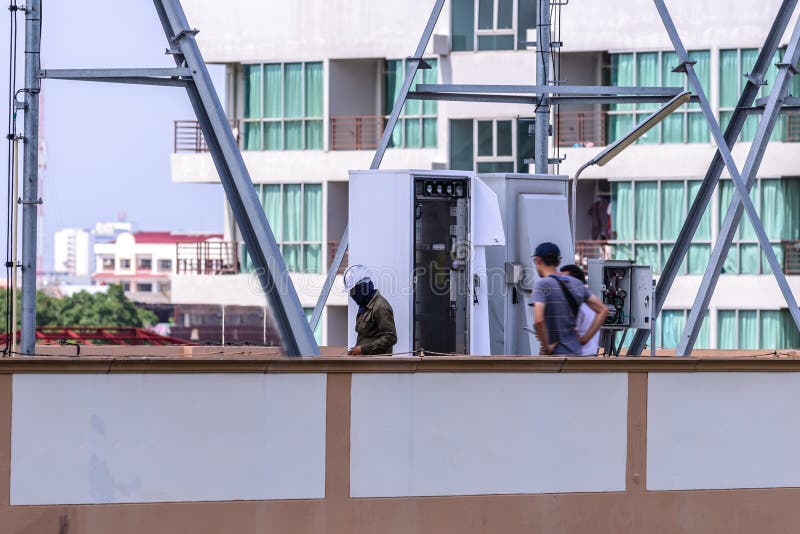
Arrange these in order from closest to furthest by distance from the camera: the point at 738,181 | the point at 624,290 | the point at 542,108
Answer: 1. the point at 738,181
2. the point at 624,290
3. the point at 542,108

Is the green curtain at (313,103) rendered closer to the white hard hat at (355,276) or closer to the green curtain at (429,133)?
the green curtain at (429,133)

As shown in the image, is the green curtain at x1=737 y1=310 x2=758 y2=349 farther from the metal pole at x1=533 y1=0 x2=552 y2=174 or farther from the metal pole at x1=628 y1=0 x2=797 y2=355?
the metal pole at x1=628 y1=0 x2=797 y2=355

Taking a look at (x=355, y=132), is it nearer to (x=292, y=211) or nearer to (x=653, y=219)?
(x=292, y=211)

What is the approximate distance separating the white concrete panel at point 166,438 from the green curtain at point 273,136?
31548 mm

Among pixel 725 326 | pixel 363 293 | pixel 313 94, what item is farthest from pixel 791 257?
pixel 363 293

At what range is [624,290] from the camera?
14820 mm

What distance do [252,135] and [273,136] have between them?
63 cm

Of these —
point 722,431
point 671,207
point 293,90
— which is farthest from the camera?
point 293,90

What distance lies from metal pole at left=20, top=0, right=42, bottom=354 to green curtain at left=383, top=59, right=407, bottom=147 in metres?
28.7

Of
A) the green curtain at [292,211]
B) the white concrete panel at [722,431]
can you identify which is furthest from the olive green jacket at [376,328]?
the green curtain at [292,211]

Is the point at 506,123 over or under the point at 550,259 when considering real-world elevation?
over

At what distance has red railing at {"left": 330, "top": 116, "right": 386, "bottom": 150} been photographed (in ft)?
133

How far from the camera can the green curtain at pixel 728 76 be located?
120 feet

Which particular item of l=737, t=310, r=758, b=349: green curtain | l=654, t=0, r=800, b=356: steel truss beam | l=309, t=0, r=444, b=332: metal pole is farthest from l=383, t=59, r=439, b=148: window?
l=654, t=0, r=800, b=356: steel truss beam
